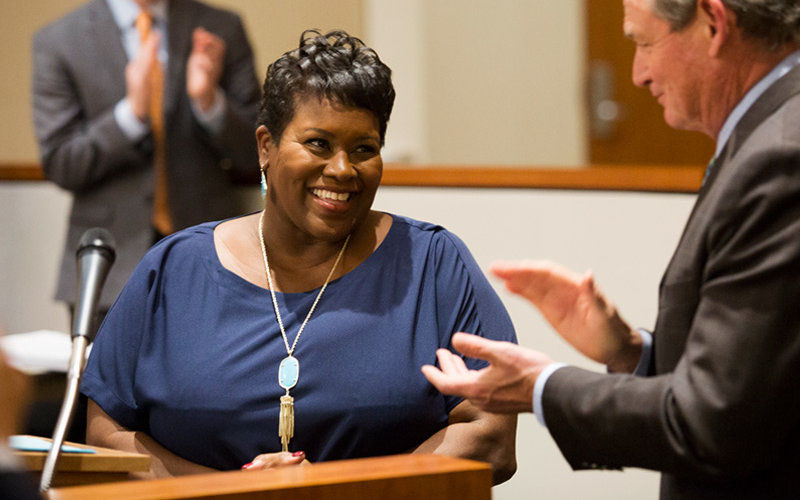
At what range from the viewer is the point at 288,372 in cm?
204

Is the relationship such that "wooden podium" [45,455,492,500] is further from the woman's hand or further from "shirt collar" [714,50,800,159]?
"shirt collar" [714,50,800,159]

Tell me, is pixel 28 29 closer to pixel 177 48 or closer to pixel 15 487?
pixel 177 48

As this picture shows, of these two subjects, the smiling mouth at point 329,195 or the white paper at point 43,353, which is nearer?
the smiling mouth at point 329,195

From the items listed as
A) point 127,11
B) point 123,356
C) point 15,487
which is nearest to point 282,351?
point 123,356

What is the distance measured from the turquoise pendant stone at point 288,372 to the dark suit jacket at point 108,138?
178cm

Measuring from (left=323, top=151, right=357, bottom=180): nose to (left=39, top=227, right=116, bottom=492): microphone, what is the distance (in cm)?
43

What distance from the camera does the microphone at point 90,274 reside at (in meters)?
1.91

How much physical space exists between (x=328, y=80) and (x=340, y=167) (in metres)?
0.17

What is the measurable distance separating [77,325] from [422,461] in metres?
0.73

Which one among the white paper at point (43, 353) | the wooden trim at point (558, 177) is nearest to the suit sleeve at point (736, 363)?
the wooden trim at point (558, 177)

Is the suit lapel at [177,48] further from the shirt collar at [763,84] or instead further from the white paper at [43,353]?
the shirt collar at [763,84]

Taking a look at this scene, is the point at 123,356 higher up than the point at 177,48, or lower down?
lower down

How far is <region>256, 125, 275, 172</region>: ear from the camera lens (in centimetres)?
222

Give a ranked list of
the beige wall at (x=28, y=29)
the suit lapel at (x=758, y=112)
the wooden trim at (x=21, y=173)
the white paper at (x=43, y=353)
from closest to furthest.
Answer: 1. the suit lapel at (x=758, y=112)
2. the white paper at (x=43, y=353)
3. the wooden trim at (x=21, y=173)
4. the beige wall at (x=28, y=29)
